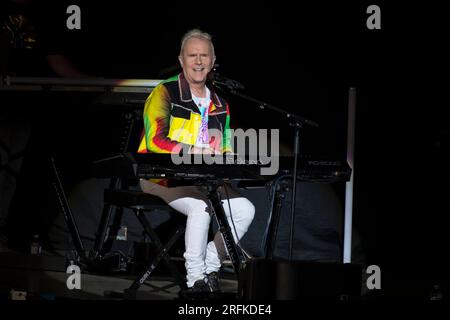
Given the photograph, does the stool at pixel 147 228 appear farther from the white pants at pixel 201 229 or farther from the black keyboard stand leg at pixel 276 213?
the black keyboard stand leg at pixel 276 213

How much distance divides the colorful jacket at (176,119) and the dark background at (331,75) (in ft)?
2.72

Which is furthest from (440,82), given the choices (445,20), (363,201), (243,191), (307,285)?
(307,285)

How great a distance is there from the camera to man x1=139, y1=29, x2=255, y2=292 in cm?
416

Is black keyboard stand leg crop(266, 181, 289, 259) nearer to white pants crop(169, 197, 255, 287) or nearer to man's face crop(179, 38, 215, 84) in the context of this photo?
white pants crop(169, 197, 255, 287)

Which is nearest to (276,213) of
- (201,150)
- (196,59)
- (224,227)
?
(224,227)

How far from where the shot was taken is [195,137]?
466cm

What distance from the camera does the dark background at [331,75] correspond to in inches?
216

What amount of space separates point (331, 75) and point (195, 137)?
4.78ft

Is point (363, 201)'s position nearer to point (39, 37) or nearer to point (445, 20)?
point (445, 20)

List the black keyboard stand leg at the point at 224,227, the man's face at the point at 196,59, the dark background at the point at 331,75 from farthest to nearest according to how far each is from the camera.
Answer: the dark background at the point at 331,75
the man's face at the point at 196,59
the black keyboard stand leg at the point at 224,227

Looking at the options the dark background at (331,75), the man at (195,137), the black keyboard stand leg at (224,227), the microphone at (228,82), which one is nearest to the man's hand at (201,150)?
the man at (195,137)

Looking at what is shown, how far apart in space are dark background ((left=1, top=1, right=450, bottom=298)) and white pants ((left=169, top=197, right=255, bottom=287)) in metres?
1.43

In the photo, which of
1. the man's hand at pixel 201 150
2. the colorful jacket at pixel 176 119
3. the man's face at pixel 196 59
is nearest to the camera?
the man's hand at pixel 201 150

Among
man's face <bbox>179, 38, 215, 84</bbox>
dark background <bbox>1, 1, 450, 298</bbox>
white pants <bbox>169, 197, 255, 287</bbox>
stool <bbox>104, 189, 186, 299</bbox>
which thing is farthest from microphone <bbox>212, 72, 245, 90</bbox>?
dark background <bbox>1, 1, 450, 298</bbox>
